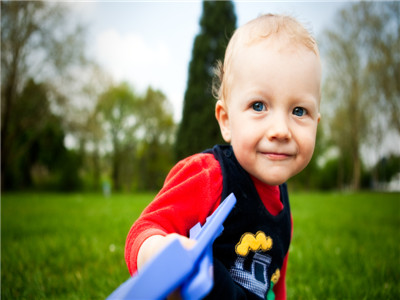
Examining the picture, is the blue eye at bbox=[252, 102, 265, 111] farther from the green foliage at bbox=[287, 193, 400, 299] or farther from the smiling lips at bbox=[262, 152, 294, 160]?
the green foliage at bbox=[287, 193, 400, 299]

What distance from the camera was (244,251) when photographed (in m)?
1.25

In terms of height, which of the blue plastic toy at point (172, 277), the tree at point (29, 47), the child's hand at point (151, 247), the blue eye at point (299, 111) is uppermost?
the tree at point (29, 47)

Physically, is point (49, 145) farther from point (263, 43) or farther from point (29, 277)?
point (263, 43)

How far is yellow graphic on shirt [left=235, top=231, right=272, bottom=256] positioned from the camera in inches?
48.9

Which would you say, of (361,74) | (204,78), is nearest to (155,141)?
(204,78)

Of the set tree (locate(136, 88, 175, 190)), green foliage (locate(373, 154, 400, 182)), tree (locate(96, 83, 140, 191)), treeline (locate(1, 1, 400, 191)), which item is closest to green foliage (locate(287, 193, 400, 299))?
treeline (locate(1, 1, 400, 191))

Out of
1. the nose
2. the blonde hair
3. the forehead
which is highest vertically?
the blonde hair

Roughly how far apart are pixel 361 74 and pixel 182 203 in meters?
23.0

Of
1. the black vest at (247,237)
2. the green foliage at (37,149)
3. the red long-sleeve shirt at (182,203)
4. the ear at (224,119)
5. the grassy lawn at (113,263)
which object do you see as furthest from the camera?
the green foliage at (37,149)

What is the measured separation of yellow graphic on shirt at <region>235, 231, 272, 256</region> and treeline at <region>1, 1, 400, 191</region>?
983cm

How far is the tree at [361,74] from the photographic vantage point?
17.8 metres

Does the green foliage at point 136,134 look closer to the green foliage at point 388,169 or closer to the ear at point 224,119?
the green foliage at point 388,169

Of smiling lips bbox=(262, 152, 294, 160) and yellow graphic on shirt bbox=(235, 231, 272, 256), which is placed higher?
smiling lips bbox=(262, 152, 294, 160)

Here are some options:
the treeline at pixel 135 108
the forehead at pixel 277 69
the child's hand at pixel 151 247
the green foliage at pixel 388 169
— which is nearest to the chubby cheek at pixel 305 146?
the forehead at pixel 277 69
